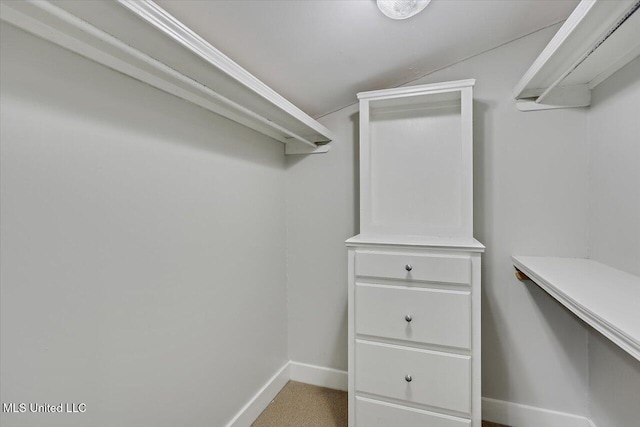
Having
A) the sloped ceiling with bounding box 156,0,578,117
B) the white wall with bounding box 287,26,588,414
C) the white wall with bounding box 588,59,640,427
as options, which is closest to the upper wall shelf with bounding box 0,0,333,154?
the sloped ceiling with bounding box 156,0,578,117

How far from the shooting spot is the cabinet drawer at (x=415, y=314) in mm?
1269

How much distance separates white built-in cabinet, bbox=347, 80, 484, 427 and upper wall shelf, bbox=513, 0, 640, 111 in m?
0.33

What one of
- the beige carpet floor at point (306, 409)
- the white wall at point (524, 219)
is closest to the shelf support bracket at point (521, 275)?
the white wall at point (524, 219)

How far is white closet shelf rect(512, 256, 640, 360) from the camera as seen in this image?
2.39 ft

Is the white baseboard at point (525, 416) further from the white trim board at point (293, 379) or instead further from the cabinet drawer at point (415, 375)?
the white trim board at point (293, 379)

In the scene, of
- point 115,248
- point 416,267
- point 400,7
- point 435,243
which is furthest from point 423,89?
point 115,248

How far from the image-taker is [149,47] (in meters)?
0.81

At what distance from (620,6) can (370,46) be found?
0.84 metres

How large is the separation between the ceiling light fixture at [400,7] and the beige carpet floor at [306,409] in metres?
2.04

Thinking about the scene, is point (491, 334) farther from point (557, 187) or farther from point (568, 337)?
point (557, 187)

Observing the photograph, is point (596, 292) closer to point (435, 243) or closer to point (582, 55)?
point (435, 243)

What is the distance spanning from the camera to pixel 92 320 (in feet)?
2.71

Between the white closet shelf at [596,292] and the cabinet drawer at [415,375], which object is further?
the cabinet drawer at [415,375]

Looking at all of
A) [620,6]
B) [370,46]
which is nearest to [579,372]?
[620,6]
